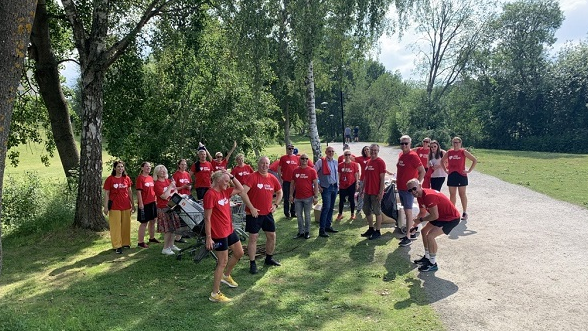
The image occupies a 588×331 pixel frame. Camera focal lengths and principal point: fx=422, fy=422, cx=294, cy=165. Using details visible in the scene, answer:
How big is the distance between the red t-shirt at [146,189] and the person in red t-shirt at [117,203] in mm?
242

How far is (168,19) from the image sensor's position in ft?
36.0

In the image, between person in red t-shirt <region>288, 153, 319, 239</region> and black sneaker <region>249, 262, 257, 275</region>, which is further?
person in red t-shirt <region>288, 153, 319, 239</region>

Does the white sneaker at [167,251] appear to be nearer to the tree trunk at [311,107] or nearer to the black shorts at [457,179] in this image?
the black shorts at [457,179]

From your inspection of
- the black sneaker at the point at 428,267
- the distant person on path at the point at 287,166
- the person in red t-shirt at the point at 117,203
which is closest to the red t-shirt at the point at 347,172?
the distant person on path at the point at 287,166

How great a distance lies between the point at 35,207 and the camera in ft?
39.4

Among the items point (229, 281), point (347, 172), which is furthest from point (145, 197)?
point (347, 172)

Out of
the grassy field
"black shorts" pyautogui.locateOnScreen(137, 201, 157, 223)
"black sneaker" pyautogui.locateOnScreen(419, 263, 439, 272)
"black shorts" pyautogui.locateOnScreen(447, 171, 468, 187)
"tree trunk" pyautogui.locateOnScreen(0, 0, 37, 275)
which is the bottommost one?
the grassy field

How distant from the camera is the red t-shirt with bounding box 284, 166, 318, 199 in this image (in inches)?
352

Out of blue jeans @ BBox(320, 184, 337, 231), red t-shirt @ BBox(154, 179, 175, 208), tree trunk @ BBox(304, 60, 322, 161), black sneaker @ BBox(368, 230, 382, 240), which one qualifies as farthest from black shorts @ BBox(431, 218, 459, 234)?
tree trunk @ BBox(304, 60, 322, 161)

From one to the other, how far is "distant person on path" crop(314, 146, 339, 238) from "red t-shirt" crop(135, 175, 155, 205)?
145 inches

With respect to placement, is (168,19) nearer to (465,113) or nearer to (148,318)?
(148,318)

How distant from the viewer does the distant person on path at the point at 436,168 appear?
10.1 m

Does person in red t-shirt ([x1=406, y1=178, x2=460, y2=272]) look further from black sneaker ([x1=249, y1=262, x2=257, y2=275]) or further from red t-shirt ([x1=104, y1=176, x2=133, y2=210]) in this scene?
red t-shirt ([x1=104, y1=176, x2=133, y2=210])

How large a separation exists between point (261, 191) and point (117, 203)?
134 inches
